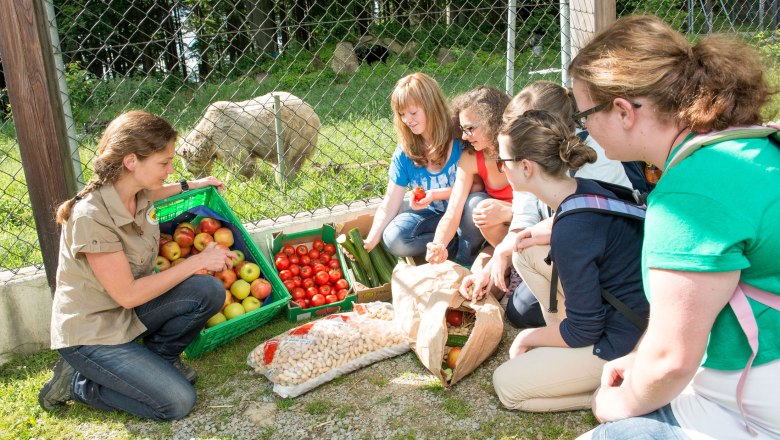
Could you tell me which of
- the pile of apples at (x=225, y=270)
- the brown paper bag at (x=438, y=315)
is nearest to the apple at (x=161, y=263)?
the pile of apples at (x=225, y=270)

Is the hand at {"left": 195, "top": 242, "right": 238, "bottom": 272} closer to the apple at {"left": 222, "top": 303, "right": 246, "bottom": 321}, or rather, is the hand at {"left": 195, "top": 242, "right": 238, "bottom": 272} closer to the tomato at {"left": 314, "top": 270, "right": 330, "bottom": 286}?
the apple at {"left": 222, "top": 303, "right": 246, "bottom": 321}

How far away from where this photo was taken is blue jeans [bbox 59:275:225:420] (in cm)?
A: 290

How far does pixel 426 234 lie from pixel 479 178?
1.53 ft

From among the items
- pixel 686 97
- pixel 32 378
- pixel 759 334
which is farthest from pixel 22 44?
pixel 759 334

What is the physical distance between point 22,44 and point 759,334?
123 inches

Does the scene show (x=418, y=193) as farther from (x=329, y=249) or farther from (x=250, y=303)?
(x=250, y=303)

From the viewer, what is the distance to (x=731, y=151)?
149 centimetres

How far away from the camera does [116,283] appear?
2828 millimetres

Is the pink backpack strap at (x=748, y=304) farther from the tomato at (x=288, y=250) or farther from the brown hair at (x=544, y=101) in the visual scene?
the tomato at (x=288, y=250)

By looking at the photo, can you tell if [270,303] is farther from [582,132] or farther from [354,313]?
[582,132]

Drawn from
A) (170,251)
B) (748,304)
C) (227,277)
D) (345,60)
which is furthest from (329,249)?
(345,60)

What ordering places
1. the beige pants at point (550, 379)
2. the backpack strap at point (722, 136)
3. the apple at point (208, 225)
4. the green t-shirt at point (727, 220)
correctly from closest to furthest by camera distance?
the green t-shirt at point (727, 220) < the backpack strap at point (722, 136) < the beige pants at point (550, 379) < the apple at point (208, 225)

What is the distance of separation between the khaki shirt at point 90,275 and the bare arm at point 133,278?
0.18ft

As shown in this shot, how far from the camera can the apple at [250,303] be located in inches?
141
